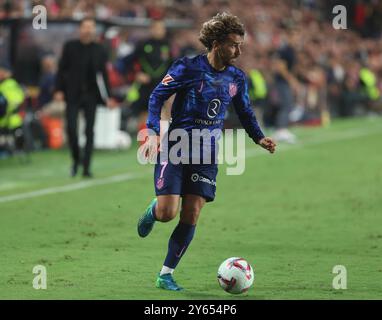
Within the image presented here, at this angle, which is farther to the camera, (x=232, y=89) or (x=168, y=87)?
(x=232, y=89)

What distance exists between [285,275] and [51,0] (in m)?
17.7

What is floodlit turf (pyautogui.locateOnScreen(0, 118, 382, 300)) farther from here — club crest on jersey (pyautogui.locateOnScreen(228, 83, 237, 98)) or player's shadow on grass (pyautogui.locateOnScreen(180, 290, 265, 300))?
club crest on jersey (pyautogui.locateOnScreen(228, 83, 237, 98))

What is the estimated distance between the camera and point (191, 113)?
30.9 ft

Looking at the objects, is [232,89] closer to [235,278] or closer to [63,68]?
[235,278]

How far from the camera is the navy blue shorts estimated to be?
9266 mm

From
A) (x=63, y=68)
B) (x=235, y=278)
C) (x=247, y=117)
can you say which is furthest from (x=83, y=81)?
(x=235, y=278)

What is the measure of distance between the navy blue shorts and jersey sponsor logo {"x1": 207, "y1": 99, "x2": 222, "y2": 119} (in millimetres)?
390

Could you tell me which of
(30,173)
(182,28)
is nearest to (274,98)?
(182,28)

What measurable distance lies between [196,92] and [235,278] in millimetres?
1458

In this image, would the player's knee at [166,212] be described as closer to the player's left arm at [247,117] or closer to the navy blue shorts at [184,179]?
the navy blue shorts at [184,179]

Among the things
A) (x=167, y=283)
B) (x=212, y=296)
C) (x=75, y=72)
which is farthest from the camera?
(x=75, y=72)

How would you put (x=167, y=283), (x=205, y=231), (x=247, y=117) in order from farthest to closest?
(x=205, y=231)
(x=247, y=117)
(x=167, y=283)

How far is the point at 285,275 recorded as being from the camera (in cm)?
1008

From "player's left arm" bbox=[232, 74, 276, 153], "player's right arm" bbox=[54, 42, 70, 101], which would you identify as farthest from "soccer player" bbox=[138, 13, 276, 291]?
"player's right arm" bbox=[54, 42, 70, 101]
